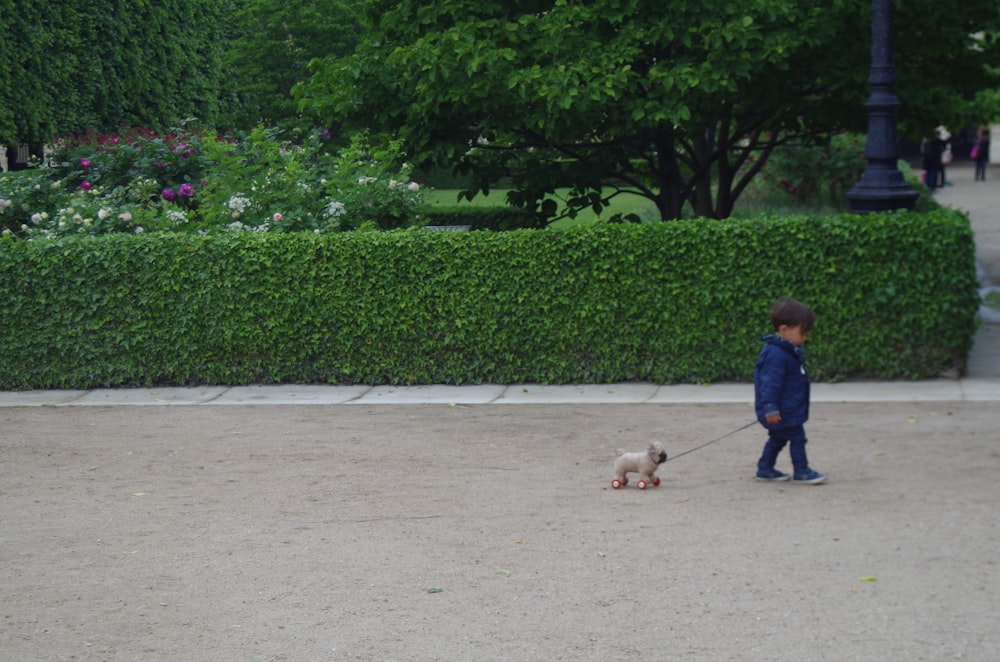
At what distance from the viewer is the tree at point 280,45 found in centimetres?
3794

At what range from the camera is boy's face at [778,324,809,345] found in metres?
7.52

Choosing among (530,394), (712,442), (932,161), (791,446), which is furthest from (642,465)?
(932,161)

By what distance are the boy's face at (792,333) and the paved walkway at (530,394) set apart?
252cm

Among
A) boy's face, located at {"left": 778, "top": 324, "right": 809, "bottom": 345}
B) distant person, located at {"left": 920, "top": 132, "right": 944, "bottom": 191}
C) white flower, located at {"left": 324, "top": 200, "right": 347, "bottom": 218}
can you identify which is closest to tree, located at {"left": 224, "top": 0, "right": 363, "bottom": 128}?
distant person, located at {"left": 920, "top": 132, "right": 944, "bottom": 191}

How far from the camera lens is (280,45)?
133ft

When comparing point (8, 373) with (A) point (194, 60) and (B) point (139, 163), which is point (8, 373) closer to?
(B) point (139, 163)

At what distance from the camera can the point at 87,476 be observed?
27.6 ft

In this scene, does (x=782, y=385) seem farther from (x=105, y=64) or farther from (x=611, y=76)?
(x=105, y=64)

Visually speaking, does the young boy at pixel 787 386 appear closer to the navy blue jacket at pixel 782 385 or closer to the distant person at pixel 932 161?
the navy blue jacket at pixel 782 385

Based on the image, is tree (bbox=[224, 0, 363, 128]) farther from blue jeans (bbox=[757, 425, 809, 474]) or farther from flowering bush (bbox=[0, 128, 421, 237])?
blue jeans (bbox=[757, 425, 809, 474])

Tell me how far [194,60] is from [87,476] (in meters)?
35.9

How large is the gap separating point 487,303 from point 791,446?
401 centimetres

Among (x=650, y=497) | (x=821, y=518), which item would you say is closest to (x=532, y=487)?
(x=650, y=497)

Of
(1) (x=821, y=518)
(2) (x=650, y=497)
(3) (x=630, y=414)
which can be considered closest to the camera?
(1) (x=821, y=518)
